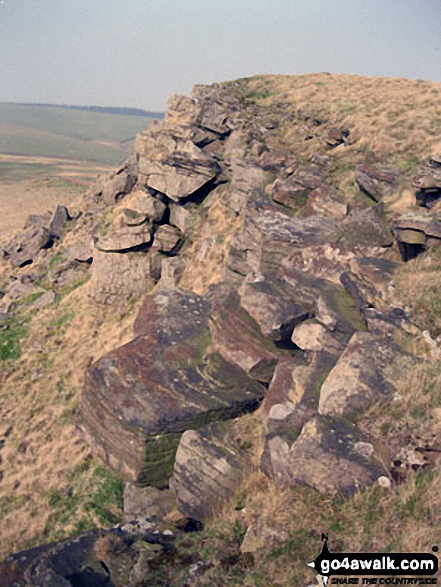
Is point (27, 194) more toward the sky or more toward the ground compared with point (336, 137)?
more toward the ground

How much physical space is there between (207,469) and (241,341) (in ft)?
15.2

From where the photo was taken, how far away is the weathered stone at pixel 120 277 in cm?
2828

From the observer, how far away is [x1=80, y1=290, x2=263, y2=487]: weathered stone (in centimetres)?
1483

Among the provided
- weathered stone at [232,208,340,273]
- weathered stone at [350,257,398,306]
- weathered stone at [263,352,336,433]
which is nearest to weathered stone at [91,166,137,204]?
weathered stone at [232,208,340,273]

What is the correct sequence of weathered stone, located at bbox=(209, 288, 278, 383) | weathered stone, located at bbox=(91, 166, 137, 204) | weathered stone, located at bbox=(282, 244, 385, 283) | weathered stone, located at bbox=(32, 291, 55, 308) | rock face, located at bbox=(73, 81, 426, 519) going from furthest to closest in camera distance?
1. weathered stone, located at bbox=(91, 166, 137, 204)
2. weathered stone, located at bbox=(32, 291, 55, 308)
3. weathered stone, located at bbox=(282, 244, 385, 283)
4. weathered stone, located at bbox=(209, 288, 278, 383)
5. rock face, located at bbox=(73, 81, 426, 519)

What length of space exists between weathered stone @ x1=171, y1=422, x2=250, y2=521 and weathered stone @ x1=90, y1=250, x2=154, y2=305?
15513 millimetres

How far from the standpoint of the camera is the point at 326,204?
914 inches

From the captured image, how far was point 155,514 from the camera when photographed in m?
14.2

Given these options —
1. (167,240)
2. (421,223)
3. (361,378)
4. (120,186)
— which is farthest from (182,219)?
(361,378)

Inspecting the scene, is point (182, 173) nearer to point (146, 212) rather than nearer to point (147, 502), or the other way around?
point (146, 212)

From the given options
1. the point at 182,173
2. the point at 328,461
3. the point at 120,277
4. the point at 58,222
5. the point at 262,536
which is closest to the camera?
the point at 262,536

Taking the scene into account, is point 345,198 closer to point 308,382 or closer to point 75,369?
point 308,382

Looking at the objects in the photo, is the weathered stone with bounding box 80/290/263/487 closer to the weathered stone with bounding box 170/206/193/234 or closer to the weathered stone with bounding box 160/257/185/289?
the weathered stone with bounding box 160/257/185/289

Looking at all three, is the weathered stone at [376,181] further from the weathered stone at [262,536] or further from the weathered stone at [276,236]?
the weathered stone at [262,536]
